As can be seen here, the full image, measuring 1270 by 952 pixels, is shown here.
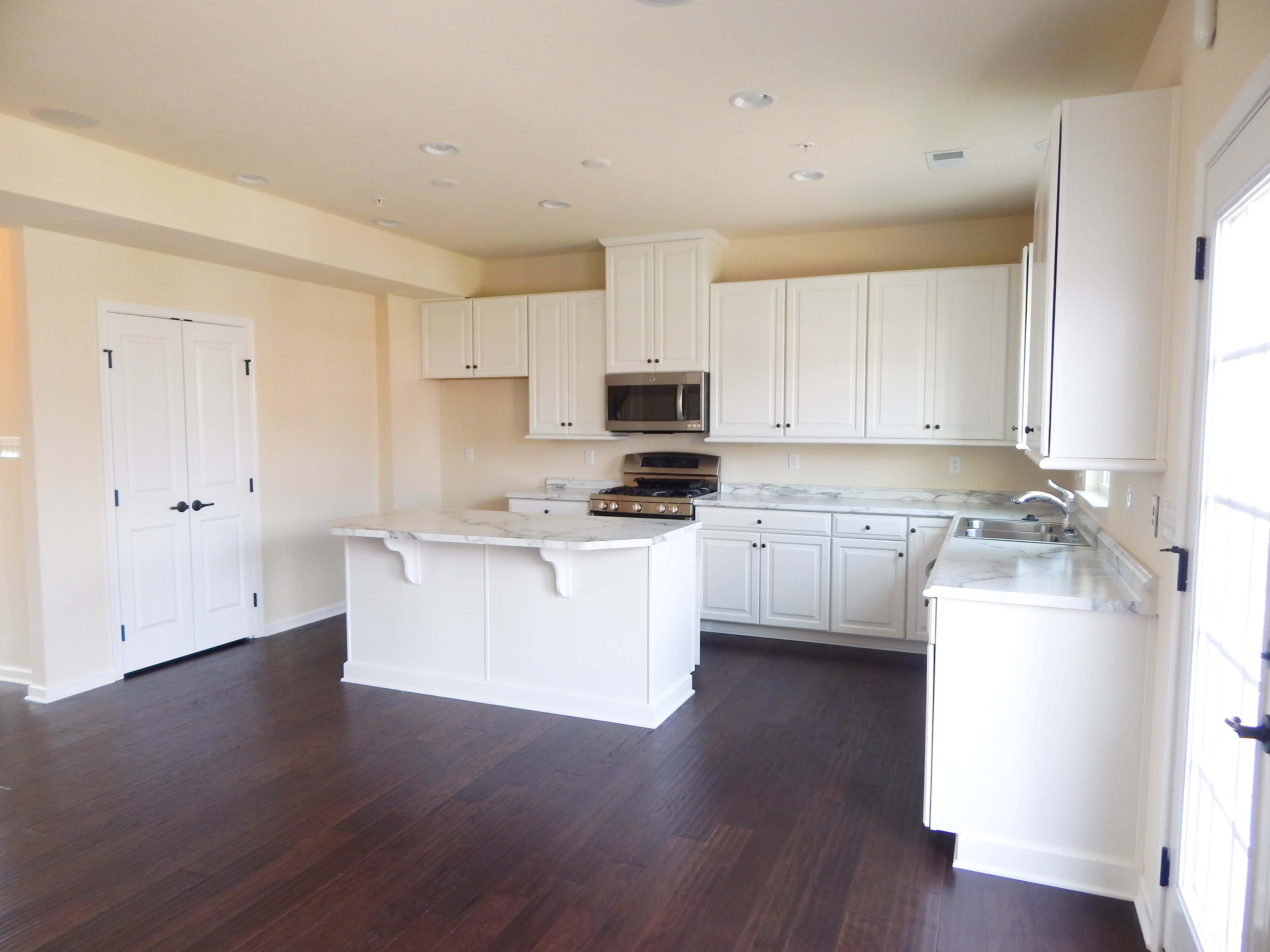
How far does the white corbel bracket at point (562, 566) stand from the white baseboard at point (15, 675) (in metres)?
2.86

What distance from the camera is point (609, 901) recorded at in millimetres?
2350

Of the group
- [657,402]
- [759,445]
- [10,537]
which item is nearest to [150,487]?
[10,537]

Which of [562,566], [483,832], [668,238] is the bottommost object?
[483,832]

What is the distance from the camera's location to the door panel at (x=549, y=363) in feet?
18.7

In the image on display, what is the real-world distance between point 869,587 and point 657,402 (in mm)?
1773

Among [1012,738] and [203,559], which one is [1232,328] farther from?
[203,559]

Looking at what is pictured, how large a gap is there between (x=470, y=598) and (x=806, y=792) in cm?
184

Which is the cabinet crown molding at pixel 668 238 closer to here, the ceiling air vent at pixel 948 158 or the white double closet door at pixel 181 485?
the ceiling air vent at pixel 948 158

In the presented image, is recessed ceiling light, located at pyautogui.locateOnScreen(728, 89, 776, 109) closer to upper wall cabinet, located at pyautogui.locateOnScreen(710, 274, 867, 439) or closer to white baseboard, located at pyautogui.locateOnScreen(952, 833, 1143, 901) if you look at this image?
upper wall cabinet, located at pyautogui.locateOnScreen(710, 274, 867, 439)

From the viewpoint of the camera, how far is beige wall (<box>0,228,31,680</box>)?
4207mm

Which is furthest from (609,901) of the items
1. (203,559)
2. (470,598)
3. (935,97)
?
(203,559)

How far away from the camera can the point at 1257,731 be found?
135 centimetres

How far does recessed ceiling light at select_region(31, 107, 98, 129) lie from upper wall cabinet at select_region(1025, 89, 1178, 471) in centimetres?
359

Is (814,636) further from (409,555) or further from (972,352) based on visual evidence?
(409,555)
